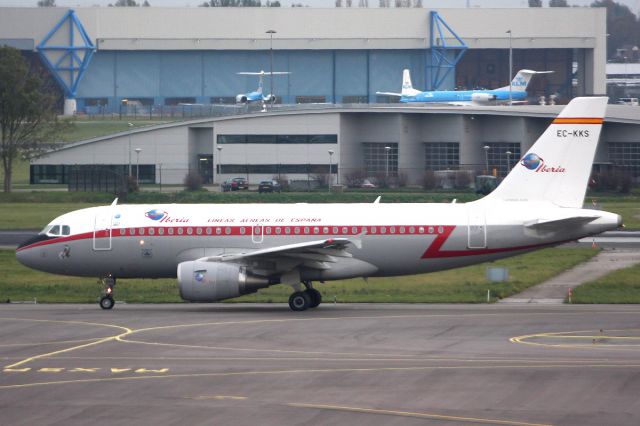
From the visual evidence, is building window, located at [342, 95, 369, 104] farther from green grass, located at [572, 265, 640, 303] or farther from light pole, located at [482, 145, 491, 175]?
green grass, located at [572, 265, 640, 303]

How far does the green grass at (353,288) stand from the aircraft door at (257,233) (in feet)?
13.1

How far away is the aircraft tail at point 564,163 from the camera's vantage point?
1462 inches

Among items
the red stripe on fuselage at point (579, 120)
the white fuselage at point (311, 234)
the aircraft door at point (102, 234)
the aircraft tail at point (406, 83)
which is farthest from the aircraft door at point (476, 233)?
the aircraft tail at point (406, 83)

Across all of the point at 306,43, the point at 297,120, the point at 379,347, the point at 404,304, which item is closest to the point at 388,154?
the point at 297,120

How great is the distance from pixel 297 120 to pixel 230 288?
64.7m

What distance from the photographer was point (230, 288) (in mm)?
35125

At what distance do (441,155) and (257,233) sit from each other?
63862 mm

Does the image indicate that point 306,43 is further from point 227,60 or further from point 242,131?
point 242,131

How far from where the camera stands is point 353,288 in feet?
140

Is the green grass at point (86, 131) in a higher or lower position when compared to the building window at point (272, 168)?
higher

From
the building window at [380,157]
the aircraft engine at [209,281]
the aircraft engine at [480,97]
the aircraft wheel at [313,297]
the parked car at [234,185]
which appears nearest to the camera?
the aircraft engine at [209,281]

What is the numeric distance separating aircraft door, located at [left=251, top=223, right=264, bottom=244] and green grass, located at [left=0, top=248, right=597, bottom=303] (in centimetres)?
399

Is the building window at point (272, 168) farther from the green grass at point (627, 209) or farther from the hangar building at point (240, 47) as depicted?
the hangar building at point (240, 47)

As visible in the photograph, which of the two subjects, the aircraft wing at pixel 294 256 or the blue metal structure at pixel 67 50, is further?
the blue metal structure at pixel 67 50
